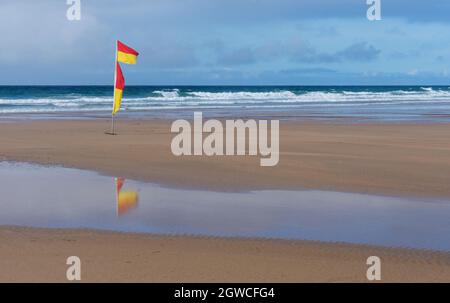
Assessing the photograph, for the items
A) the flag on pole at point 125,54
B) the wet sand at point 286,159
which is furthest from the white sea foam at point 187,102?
the wet sand at point 286,159

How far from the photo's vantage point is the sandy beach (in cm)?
577

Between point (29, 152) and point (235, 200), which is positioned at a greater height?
point (29, 152)

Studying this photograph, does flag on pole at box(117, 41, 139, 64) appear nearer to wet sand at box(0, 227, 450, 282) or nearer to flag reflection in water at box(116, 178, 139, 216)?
flag reflection in water at box(116, 178, 139, 216)

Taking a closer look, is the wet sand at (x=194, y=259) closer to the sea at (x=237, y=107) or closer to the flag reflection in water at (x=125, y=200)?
the flag reflection in water at (x=125, y=200)

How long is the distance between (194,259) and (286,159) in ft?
24.5

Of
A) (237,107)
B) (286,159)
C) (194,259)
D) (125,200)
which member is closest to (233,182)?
(125,200)

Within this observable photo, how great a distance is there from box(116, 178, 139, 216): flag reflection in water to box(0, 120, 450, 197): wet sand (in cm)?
106

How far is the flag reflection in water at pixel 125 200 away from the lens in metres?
8.43

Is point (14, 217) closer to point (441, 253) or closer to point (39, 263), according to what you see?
point (39, 263)

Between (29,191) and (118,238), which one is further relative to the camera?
(29,191)

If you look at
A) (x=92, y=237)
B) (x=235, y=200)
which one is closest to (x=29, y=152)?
(x=235, y=200)

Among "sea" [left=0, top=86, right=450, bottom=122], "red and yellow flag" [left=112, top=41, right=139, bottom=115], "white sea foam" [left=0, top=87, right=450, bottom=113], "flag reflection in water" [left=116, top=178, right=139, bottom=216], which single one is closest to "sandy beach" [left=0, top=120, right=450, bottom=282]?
"flag reflection in water" [left=116, top=178, right=139, bottom=216]

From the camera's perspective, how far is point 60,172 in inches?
461
